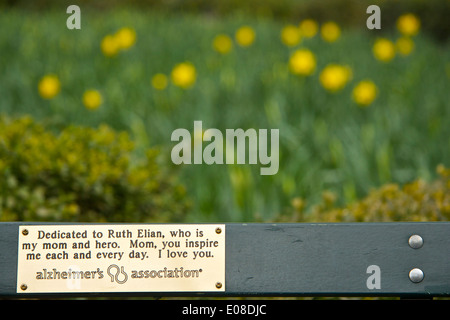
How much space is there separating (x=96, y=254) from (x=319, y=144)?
6.52ft

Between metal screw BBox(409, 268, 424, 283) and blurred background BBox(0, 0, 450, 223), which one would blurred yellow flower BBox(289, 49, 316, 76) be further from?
metal screw BBox(409, 268, 424, 283)

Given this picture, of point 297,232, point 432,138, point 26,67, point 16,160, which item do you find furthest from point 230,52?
point 297,232

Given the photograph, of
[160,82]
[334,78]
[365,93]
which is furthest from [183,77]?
[365,93]

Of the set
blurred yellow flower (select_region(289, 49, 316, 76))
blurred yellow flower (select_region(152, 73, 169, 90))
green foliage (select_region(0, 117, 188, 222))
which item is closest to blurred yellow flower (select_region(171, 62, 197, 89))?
blurred yellow flower (select_region(152, 73, 169, 90))

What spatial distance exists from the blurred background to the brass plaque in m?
0.62

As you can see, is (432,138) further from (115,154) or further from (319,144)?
(115,154)

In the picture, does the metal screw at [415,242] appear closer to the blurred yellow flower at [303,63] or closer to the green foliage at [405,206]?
the green foliage at [405,206]

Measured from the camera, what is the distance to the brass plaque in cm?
143

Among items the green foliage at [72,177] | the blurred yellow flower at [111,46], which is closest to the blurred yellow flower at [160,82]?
the blurred yellow flower at [111,46]

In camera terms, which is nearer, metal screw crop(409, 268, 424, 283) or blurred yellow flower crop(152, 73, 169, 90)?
metal screw crop(409, 268, 424, 283)

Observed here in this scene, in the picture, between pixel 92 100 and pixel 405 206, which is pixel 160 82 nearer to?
pixel 92 100

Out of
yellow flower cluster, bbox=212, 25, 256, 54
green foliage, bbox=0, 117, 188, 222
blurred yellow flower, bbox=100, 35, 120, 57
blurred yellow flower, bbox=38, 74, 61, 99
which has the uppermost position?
yellow flower cluster, bbox=212, 25, 256, 54

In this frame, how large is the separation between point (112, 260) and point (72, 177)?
2.67 feet

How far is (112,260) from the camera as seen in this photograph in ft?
4.71
